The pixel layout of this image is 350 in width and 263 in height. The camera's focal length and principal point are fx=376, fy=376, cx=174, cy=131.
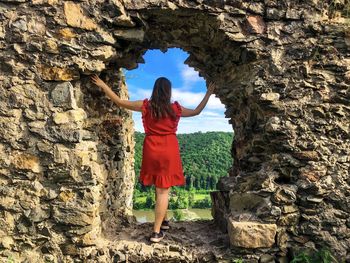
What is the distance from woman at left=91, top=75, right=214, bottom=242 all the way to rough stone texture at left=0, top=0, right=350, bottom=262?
46 centimetres

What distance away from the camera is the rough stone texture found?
3.45 meters

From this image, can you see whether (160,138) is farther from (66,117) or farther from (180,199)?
(180,199)

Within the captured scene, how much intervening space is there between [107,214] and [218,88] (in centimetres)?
189

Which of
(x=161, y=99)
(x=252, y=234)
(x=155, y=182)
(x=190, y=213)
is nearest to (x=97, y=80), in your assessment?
(x=161, y=99)

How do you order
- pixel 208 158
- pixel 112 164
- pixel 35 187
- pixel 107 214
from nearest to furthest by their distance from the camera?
1. pixel 35 187
2. pixel 107 214
3. pixel 112 164
4. pixel 208 158

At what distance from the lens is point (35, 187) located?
3.44 m

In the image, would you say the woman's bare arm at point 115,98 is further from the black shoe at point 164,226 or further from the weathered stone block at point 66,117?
the black shoe at point 164,226

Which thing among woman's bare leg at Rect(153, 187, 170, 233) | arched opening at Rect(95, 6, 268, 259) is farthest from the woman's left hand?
woman's bare leg at Rect(153, 187, 170, 233)

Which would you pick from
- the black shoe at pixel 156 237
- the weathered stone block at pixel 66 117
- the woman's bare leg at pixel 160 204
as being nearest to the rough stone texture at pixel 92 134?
the weathered stone block at pixel 66 117

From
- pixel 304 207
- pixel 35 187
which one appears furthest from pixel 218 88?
pixel 35 187

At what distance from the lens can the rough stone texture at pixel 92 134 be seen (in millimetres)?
3451

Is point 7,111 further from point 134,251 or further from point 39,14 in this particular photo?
point 134,251

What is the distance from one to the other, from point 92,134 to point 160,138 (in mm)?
678

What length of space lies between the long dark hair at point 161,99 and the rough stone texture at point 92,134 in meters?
0.49
